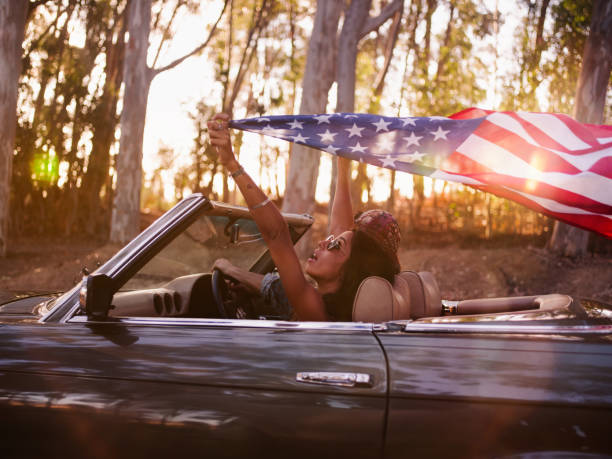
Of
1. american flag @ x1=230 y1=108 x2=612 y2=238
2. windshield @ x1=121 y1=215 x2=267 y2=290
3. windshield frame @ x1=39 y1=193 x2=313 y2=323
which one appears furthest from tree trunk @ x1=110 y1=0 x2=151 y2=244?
windshield frame @ x1=39 y1=193 x2=313 y2=323

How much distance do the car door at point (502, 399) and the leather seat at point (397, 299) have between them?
0.35 metres

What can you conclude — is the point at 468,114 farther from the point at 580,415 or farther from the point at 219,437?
the point at 219,437

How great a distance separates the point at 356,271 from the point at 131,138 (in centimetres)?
1203

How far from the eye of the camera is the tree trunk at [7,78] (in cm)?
1145

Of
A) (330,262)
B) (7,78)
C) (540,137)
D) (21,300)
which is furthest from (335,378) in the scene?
(7,78)

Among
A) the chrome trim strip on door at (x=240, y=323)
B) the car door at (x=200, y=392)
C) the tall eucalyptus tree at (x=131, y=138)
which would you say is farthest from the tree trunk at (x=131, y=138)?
the car door at (x=200, y=392)

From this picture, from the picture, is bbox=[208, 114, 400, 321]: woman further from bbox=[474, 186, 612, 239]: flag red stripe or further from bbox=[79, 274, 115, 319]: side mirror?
bbox=[474, 186, 612, 239]: flag red stripe

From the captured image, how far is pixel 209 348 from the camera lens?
2000 millimetres

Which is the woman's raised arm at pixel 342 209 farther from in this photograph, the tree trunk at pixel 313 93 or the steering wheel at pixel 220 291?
the tree trunk at pixel 313 93

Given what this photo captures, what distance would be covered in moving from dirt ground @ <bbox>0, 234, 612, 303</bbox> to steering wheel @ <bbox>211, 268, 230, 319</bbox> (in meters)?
7.68

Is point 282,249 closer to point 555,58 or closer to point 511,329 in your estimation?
point 511,329

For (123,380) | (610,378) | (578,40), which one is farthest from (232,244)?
(578,40)

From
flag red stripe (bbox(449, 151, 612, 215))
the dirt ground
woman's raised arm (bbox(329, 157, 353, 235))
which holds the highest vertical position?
flag red stripe (bbox(449, 151, 612, 215))

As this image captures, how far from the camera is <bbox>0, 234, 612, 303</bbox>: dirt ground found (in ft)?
34.6
